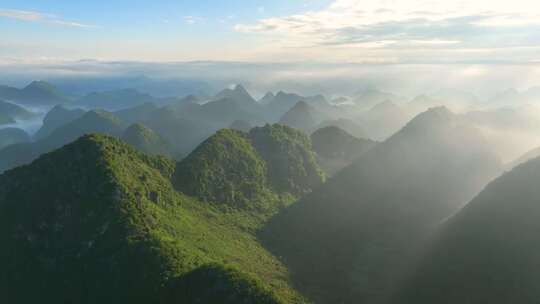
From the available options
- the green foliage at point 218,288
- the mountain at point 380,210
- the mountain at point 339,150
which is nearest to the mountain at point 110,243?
the green foliage at point 218,288

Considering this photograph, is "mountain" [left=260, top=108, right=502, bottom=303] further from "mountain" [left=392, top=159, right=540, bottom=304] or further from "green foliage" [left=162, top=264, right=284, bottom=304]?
"green foliage" [left=162, top=264, right=284, bottom=304]

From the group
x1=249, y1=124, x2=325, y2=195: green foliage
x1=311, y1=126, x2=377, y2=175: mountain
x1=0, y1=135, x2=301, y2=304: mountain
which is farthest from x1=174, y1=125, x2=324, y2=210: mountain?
x1=311, y1=126, x2=377, y2=175: mountain

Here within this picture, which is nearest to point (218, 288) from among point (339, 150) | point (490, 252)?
point (490, 252)

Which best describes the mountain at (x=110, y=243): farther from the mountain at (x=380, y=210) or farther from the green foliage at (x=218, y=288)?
the mountain at (x=380, y=210)

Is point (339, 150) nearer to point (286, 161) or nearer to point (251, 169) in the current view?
point (286, 161)

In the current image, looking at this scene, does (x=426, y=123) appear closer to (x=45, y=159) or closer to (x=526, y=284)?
(x=526, y=284)

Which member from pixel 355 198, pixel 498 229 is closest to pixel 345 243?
pixel 355 198
